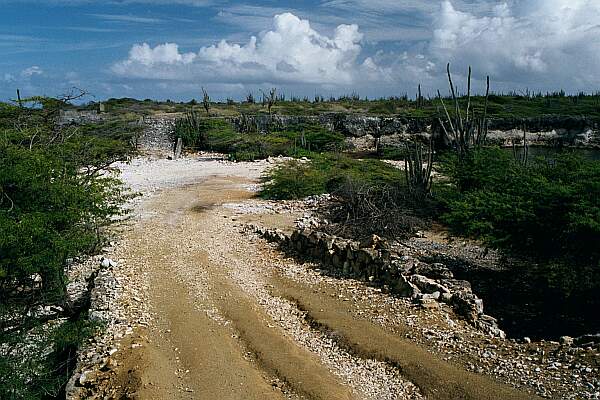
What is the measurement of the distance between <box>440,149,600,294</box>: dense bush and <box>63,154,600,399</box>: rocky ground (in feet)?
8.40

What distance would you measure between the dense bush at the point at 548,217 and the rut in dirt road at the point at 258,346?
3.75 m

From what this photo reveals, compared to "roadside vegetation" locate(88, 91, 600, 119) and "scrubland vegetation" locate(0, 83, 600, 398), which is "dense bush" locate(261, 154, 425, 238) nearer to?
"scrubland vegetation" locate(0, 83, 600, 398)

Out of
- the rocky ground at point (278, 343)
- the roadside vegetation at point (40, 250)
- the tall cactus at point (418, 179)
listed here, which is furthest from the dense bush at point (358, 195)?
the roadside vegetation at point (40, 250)

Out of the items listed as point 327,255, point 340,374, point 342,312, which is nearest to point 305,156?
point 327,255

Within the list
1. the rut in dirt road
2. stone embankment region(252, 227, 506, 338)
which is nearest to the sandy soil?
the rut in dirt road

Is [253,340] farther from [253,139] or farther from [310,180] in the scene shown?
[253,139]

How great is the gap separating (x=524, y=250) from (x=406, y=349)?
470cm

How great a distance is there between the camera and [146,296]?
1189 centimetres

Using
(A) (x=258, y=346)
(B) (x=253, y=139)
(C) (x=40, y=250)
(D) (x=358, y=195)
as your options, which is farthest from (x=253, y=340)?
(B) (x=253, y=139)

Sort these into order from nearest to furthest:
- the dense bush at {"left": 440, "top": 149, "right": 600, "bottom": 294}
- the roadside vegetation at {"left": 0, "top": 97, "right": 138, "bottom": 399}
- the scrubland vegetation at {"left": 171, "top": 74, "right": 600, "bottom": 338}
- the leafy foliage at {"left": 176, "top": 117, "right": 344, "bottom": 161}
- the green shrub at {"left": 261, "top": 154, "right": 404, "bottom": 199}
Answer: the roadside vegetation at {"left": 0, "top": 97, "right": 138, "bottom": 399} → the dense bush at {"left": 440, "top": 149, "right": 600, "bottom": 294} → the scrubland vegetation at {"left": 171, "top": 74, "right": 600, "bottom": 338} → the green shrub at {"left": 261, "top": 154, "right": 404, "bottom": 199} → the leafy foliage at {"left": 176, "top": 117, "right": 344, "bottom": 161}

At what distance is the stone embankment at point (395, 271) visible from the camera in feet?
33.5

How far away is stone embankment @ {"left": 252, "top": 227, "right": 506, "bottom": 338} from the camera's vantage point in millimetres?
10207

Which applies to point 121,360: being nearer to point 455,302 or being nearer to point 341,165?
point 455,302

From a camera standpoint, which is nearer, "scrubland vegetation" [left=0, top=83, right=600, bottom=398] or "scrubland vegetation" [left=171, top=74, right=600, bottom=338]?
"scrubland vegetation" [left=0, top=83, right=600, bottom=398]
